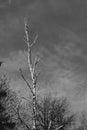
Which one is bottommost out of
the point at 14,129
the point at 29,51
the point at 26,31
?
the point at 14,129

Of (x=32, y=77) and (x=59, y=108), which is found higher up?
(x=59, y=108)

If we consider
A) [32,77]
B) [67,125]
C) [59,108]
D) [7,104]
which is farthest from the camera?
[59,108]

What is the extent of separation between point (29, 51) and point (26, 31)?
1.31 m

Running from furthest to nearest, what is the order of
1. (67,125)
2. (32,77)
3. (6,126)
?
1. (67,125)
2. (6,126)
3. (32,77)

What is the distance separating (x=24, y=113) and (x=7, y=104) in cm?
273

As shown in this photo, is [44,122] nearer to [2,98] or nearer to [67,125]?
[67,125]

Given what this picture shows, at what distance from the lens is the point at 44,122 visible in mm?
37000

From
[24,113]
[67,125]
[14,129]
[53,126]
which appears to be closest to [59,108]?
[67,125]

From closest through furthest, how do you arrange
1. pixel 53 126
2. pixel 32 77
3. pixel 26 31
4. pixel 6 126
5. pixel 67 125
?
1. pixel 32 77
2. pixel 26 31
3. pixel 6 126
4. pixel 53 126
5. pixel 67 125

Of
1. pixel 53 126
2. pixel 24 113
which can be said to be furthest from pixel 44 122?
pixel 24 113

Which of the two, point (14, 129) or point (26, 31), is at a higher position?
point (26, 31)

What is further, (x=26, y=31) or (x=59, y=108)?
(x=59, y=108)

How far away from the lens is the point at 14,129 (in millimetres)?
27047

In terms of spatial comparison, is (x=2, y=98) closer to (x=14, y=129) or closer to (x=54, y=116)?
(x=14, y=129)
